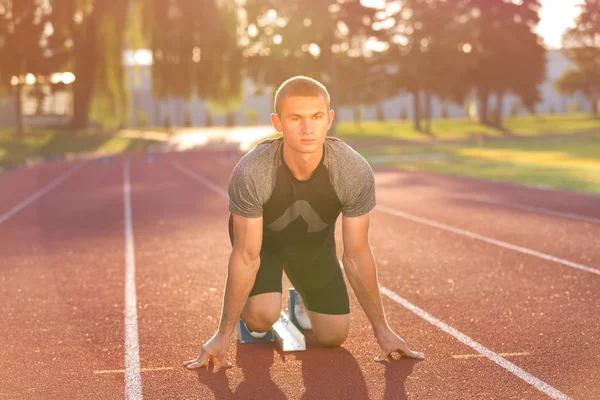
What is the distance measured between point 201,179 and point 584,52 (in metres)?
50.2

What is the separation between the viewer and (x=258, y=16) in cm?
4956

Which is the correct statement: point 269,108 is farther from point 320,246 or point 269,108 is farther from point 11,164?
point 320,246

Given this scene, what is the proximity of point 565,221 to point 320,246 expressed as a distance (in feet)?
25.9

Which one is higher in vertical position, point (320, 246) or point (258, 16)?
point (258, 16)

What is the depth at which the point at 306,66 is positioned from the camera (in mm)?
50406

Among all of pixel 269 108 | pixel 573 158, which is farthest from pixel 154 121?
pixel 573 158

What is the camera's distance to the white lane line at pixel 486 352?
499 cm

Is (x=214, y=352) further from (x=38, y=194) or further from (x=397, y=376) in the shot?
(x=38, y=194)

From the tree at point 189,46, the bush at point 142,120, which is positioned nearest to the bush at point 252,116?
the bush at point 142,120

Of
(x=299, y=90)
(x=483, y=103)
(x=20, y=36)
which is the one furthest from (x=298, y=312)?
(x=483, y=103)

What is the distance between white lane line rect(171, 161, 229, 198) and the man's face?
13316 mm

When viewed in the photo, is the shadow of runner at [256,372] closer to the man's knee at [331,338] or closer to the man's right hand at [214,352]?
the man's right hand at [214,352]

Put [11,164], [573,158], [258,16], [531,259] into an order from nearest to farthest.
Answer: [531,259], [573,158], [11,164], [258,16]

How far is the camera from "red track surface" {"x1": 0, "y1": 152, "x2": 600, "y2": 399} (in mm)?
5211
